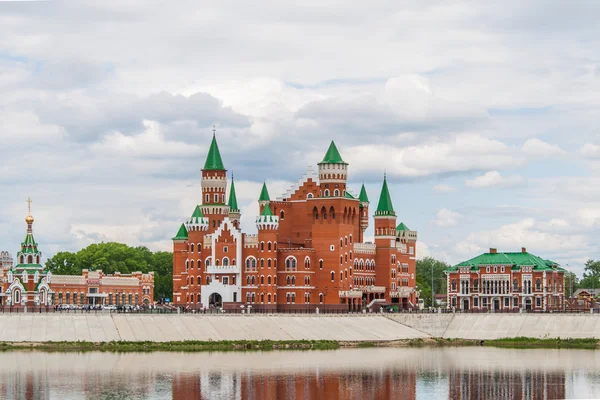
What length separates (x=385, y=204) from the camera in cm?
16388

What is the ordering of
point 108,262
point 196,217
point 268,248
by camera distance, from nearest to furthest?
point 268,248, point 196,217, point 108,262

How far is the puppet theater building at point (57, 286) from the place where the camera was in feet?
505

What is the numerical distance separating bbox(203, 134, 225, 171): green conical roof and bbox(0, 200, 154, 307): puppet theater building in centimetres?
2400

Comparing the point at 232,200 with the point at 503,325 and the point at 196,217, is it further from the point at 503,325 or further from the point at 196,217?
the point at 503,325

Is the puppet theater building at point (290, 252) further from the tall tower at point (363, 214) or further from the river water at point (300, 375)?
the river water at point (300, 375)

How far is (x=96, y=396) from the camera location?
79688 mm

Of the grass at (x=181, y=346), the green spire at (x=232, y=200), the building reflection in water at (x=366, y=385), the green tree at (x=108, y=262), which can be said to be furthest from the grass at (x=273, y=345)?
the green tree at (x=108, y=262)

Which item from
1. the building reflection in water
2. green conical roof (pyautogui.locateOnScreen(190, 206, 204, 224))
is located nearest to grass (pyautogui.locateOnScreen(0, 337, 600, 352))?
the building reflection in water

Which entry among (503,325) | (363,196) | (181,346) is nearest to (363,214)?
(363,196)

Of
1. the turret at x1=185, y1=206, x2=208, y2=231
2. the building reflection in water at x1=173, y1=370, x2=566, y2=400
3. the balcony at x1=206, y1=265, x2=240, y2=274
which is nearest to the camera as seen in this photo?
the building reflection in water at x1=173, y1=370, x2=566, y2=400

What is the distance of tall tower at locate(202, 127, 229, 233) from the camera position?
522 ft

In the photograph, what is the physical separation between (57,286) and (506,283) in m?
60.1

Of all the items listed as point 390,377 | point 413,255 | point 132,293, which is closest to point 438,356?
point 390,377

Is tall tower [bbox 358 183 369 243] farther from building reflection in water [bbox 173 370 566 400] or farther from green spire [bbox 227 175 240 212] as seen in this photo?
building reflection in water [bbox 173 370 566 400]
